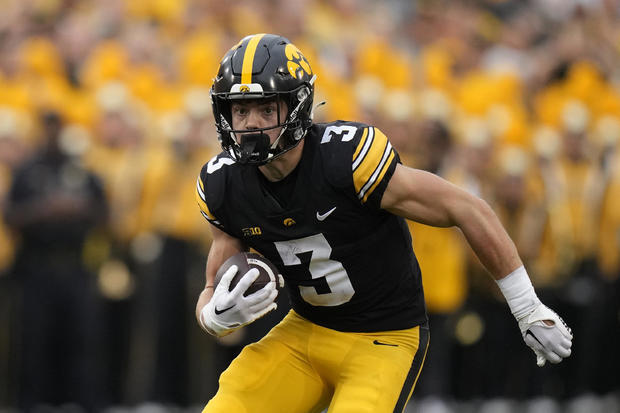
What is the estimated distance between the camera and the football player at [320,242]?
3.90 metres

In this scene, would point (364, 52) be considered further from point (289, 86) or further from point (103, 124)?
point (289, 86)

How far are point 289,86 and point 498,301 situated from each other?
14.9 ft

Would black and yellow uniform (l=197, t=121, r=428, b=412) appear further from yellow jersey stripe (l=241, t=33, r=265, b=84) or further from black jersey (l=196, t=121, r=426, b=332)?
yellow jersey stripe (l=241, t=33, r=265, b=84)

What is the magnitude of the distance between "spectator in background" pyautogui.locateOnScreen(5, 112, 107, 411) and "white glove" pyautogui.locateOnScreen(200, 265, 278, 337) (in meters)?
3.43

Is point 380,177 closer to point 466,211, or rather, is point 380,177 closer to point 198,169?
point 466,211

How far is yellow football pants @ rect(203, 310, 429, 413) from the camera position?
3982mm

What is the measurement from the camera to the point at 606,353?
332 inches

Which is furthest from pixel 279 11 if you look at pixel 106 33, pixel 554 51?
pixel 554 51

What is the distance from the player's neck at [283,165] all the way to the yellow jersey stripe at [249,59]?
33 cm

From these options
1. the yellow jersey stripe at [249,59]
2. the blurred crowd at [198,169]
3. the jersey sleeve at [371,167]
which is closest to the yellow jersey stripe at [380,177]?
the jersey sleeve at [371,167]

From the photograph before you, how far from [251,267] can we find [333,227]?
33cm

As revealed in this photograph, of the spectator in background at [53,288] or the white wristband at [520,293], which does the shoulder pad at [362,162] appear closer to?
the white wristband at [520,293]

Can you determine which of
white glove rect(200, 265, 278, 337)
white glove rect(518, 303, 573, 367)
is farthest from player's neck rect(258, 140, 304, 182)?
white glove rect(518, 303, 573, 367)

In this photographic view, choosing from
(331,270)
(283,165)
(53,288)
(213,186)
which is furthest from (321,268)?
(53,288)
